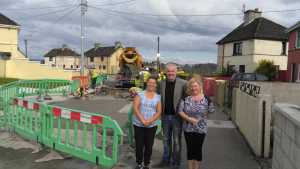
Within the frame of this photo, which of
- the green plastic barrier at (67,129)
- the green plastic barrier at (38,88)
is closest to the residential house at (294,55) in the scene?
the green plastic barrier at (38,88)

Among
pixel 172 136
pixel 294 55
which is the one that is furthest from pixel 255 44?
pixel 172 136

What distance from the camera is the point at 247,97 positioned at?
824cm

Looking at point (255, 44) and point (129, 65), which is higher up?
point (255, 44)

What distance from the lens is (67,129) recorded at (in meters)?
6.40

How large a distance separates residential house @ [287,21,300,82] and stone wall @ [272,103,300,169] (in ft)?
73.2

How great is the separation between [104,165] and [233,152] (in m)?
2.79

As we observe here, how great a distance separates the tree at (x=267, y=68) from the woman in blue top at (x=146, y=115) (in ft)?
100

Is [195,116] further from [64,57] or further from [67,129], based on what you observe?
[64,57]

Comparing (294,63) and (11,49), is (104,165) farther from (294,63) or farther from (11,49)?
(11,49)

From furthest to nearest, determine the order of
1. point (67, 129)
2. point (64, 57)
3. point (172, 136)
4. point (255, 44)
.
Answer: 1. point (64, 57)
2. point (255, 44)
3. point (67, 129)
4. point (172, 136)

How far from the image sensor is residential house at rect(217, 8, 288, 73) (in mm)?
37156

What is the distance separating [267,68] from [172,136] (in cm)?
3084

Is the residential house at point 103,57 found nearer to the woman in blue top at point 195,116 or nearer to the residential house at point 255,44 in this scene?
the residential house at point 255,44

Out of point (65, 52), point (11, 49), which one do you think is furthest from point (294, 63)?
point (65, 52)
